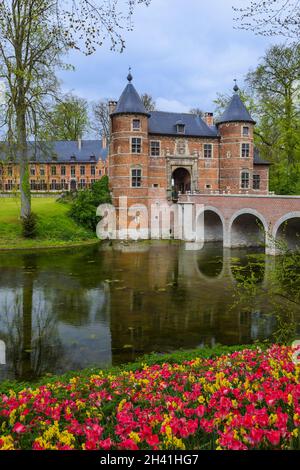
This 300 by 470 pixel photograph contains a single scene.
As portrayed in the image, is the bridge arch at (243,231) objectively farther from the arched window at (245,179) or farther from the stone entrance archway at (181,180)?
the stone entrance archway at (181,180)

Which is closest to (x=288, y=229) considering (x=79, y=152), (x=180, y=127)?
(x=180, y=127)

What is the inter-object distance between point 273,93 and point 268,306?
921 inches

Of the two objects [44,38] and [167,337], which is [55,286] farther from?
[44,38]

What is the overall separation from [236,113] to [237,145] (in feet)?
7.91

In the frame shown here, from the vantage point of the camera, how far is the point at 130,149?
96.7ft

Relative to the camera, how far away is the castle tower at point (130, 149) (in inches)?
1146

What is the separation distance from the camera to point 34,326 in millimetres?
10898

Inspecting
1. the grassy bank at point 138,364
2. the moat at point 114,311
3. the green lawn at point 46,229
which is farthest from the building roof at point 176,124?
the grassy bank at point 138,364

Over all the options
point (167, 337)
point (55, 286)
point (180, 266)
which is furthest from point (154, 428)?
point (180, 266)

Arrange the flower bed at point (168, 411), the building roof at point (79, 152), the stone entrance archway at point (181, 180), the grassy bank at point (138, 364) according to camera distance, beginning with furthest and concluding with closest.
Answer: the building roof at point (79, 152), the stone entrance archway at point (181, 180), the grassy bank at point (138, 364), the flower bed at point (168, 411)

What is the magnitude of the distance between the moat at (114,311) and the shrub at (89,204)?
8.71m

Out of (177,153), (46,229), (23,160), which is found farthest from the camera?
(177,153)

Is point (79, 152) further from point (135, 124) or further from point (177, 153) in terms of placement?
point (135, 124)

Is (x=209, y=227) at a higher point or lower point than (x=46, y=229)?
lower
